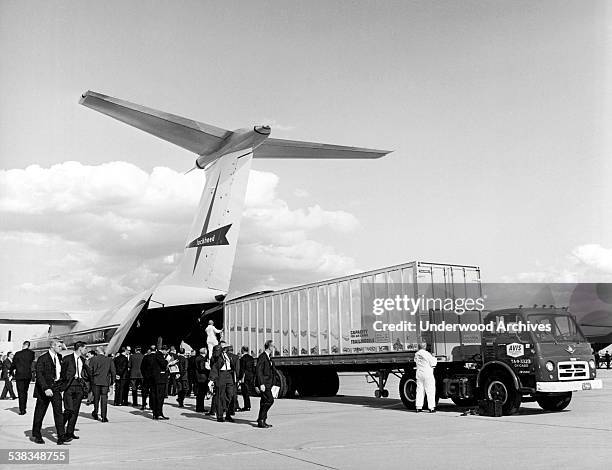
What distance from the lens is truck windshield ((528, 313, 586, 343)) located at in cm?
1442

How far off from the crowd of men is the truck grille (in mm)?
6069

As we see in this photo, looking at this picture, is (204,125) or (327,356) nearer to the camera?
(327,356)

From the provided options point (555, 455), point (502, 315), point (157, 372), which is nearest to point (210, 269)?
point (157, 372)

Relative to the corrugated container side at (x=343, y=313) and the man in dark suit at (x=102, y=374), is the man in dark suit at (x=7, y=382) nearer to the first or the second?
the man in dark suit at (x=102, y=374)

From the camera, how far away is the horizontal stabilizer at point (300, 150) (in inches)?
1010

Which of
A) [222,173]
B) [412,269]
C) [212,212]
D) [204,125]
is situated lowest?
[412,269]

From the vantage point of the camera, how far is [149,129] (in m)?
Answer: 22.5

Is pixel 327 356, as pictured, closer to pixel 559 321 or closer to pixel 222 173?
pixel 559 321

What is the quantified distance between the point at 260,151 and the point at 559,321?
14470 mm

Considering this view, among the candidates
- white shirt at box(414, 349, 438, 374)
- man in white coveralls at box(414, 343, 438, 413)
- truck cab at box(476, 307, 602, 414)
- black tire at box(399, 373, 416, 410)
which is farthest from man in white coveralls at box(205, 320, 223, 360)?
truck cab at box(476, 307, 602, 414)

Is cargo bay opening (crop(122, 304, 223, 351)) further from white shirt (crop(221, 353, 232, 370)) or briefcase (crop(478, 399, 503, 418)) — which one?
briefcase (crop(478, 399, 503, 418))

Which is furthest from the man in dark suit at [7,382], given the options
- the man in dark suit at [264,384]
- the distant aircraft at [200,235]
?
the man in dark suit at [264,384]

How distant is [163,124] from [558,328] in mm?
14044

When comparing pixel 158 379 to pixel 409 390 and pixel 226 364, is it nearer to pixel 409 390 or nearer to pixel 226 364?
pixel 226 364
